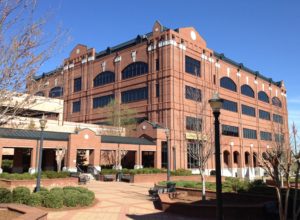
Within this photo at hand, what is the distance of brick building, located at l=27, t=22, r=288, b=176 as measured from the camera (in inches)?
1752

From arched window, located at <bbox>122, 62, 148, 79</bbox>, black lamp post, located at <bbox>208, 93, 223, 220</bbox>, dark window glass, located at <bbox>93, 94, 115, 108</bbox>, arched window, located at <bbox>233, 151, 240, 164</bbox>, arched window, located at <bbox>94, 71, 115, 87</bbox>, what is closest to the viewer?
black lamp post, located at <bbox>208, 93, 223, 220</bbox>

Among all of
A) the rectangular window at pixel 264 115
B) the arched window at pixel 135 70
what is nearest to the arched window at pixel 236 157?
the rectangular window at pixel 264 115

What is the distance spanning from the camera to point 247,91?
6397cm

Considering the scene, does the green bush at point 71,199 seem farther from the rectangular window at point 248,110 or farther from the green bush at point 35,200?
the rectangular window at point 248,110

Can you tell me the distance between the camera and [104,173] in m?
33.5

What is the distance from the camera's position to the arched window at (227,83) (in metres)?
55.9

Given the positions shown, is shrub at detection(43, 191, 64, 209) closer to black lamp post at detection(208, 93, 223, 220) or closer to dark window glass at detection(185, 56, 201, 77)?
black lamp post at detection(208, 93, 223, 220)

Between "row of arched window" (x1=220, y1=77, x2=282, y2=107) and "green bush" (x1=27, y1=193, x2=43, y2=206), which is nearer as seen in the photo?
"green bush" (x1=27, y1=193, x2=43, y2=206)

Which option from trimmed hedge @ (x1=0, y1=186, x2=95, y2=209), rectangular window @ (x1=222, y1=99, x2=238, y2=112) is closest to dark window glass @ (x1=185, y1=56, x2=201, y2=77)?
rectangular window @ (x1=222, y1=99, x2=238, y2=112)

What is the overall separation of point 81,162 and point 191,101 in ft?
60.0

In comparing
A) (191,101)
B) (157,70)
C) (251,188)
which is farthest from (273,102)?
(251,188)

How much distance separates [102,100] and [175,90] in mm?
15605

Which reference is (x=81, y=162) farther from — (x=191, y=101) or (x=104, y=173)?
(x=191, y=101)

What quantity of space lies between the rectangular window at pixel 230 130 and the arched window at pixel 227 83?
719 cm
